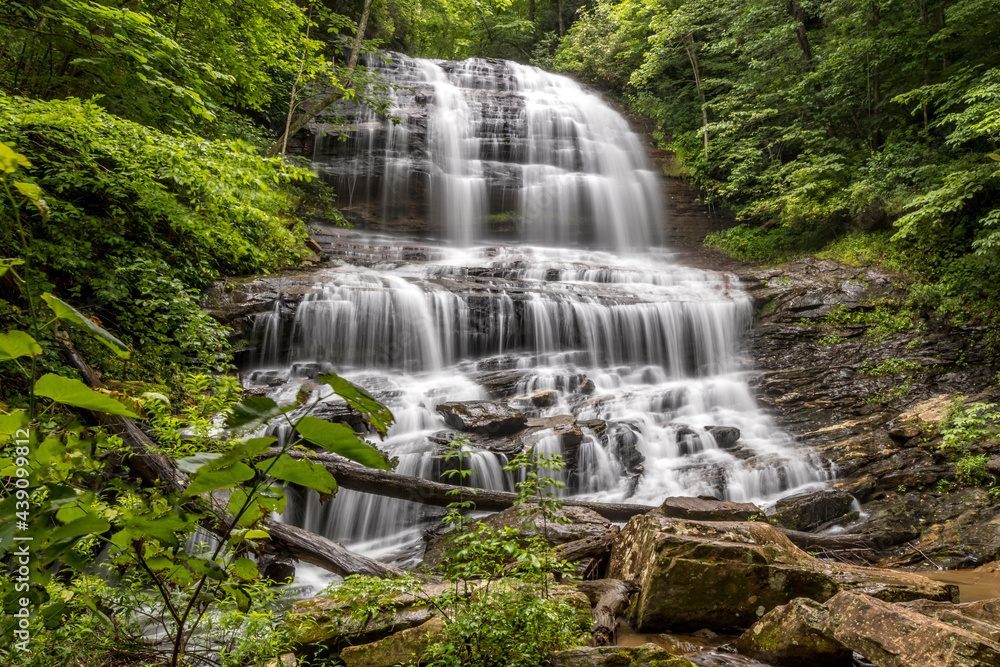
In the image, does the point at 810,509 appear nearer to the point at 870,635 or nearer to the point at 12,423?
the point at 870,635

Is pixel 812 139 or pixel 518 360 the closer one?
pixel 518 360

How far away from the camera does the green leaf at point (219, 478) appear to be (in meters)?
1.06

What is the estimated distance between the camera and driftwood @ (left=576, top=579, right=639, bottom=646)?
3.19 metres

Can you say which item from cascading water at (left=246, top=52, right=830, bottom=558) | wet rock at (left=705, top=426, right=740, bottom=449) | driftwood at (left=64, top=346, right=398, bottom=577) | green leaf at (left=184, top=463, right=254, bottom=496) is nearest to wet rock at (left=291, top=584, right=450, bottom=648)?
driftwood at (left=64, top=346, right=398, bottom=577)

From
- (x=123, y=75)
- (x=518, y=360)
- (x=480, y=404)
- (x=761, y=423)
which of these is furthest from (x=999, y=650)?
(x=123, y=75)

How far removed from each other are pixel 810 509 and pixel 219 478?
7.20 m

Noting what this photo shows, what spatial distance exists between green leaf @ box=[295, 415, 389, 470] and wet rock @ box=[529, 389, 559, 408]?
26.6ft

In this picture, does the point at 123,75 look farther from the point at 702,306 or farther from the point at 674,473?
the point at 702,306

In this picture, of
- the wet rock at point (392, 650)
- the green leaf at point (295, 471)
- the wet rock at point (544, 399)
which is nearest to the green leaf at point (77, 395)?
the green leaf at point (295, 471)

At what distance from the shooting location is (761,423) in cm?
929

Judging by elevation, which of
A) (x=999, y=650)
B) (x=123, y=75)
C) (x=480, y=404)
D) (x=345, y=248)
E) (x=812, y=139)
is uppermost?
(x=812, y=139)

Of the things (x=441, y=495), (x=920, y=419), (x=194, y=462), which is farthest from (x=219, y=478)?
(x=920, y=419)

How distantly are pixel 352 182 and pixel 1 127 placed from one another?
11908mm

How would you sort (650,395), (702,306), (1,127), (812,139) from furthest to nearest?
1. (812,139)
2. (702,306)
3. (650,395)
4. (1,127)
